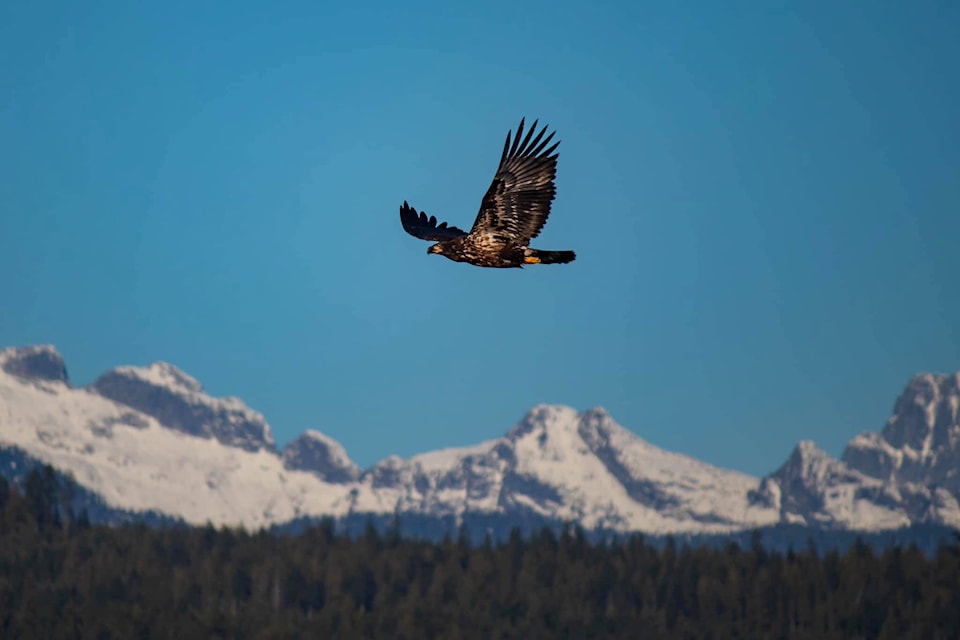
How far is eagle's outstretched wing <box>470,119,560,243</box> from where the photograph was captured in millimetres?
38750

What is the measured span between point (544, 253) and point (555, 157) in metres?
2.28

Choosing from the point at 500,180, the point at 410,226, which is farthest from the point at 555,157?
the point at 410,226

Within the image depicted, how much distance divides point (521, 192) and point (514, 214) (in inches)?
23.0

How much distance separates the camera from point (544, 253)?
39.3 m

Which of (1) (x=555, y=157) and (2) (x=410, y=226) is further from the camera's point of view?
(2) (x=410, y=226)

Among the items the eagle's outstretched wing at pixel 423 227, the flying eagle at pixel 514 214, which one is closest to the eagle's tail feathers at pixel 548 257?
the flying eagle at pixel 514 214

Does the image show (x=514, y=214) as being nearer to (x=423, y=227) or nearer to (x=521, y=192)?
(x=521, y=192)

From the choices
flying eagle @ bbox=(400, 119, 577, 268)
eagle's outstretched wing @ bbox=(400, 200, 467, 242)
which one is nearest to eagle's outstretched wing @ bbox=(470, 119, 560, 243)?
flying eagle @ bbox=(400, 119, 577, 268)

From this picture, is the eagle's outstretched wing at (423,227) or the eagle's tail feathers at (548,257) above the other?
the eagle's outstretched wing at (423,227)

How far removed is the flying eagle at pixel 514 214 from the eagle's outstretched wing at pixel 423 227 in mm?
3912

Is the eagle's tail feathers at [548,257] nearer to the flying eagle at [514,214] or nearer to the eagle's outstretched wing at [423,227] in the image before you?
the flying eagle at [514,214]

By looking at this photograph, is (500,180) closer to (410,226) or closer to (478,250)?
(478,250)

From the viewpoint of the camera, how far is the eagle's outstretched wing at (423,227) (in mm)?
45406

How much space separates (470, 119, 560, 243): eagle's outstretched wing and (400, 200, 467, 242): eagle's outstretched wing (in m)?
4.71
